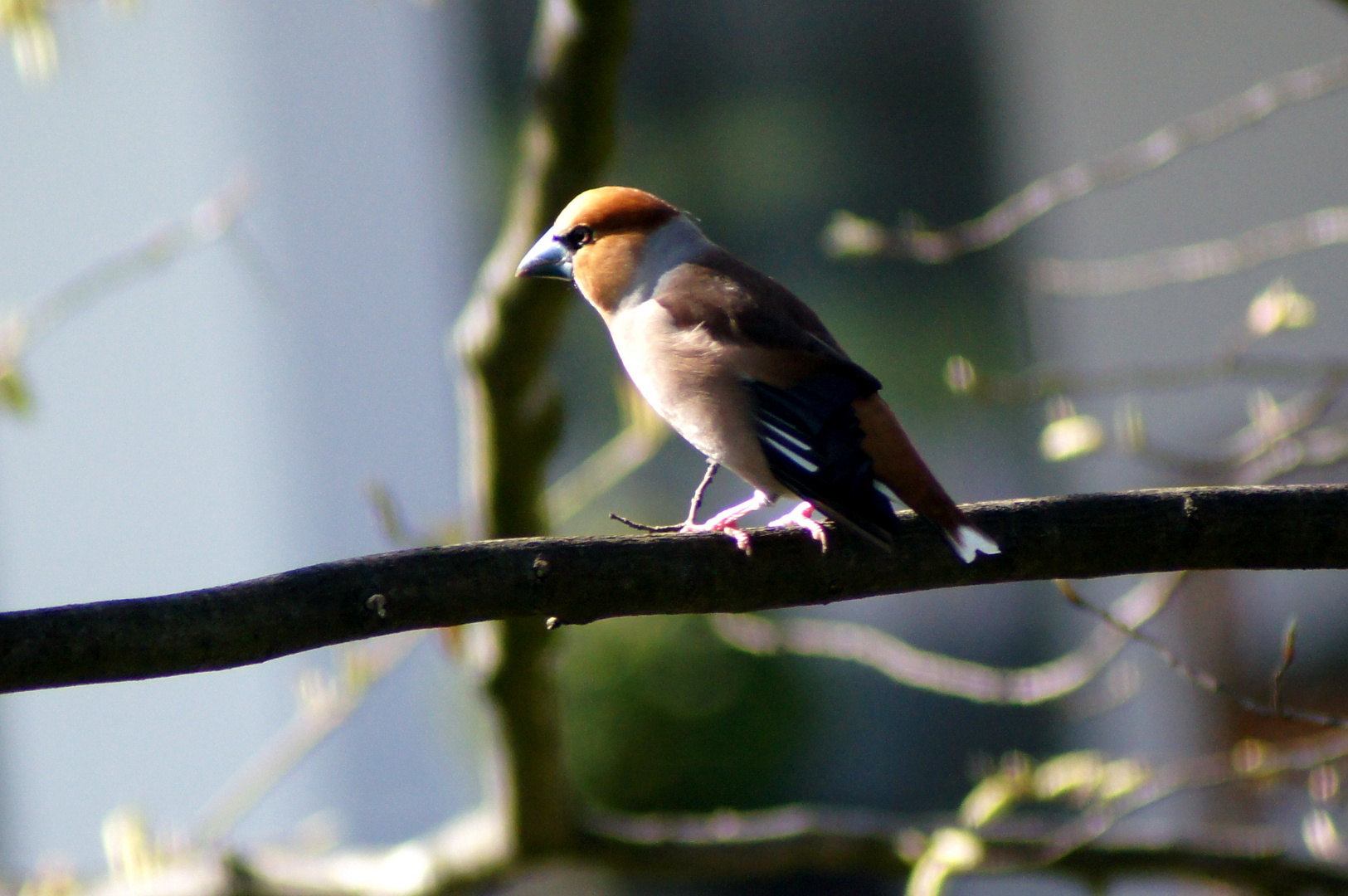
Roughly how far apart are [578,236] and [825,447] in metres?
0.66

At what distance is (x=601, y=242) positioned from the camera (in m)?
2.00

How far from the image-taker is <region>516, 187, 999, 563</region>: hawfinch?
1.50 meters

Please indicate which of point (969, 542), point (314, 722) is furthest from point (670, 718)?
point (969, 542)

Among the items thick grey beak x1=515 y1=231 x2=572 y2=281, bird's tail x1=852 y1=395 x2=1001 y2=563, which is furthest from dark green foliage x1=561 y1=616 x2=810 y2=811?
bird's tail x1=852 y1=395 x2=1001 y2=563

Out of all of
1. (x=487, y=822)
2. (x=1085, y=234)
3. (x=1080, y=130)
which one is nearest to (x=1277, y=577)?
(x=1085, y=234)

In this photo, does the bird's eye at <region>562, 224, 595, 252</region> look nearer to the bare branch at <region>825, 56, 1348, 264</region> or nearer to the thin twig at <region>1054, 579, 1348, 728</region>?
the bare branch at <region>825, 56, 1348, 264</region>

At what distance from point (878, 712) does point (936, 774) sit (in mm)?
416

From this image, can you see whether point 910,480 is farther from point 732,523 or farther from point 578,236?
point 578,236

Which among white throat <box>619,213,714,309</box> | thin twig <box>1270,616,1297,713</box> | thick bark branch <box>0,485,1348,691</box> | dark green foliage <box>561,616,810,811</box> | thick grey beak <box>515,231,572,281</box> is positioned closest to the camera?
thick bark branch <box>0,485,1348,691</box>

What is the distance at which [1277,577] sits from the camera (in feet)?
18.9

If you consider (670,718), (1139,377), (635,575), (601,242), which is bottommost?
(670,718)

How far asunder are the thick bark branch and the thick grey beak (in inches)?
27.7

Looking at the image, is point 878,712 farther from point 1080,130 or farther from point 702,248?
point 702,248

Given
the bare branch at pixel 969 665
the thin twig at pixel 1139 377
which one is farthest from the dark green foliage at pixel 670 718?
the thin twig at pixel 1139 377
